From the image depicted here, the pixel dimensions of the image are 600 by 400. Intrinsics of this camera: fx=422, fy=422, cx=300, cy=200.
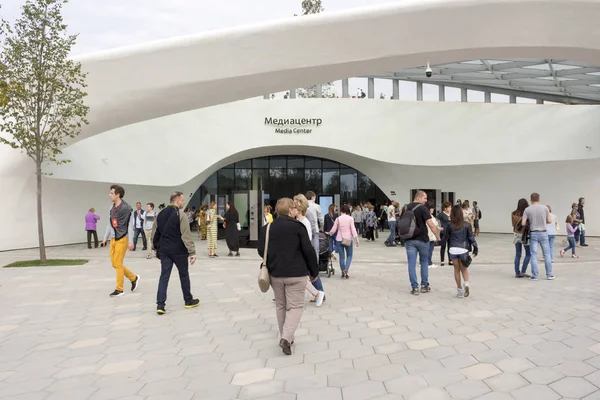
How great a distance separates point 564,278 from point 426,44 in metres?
5.84

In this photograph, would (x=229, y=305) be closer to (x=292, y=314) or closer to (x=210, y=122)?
(x=292, y=314)

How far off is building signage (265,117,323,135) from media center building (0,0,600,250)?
0.05 meters

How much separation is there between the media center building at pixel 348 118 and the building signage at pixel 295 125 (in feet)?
0.17

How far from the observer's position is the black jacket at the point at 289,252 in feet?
14.3

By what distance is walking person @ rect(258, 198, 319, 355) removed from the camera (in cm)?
436

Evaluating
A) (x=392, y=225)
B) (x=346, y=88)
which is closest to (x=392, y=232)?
(x=392, y=225)

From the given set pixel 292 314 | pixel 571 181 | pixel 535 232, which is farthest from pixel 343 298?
pixel 571 181

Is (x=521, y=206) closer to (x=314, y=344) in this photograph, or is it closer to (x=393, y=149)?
(x=314, y=344)

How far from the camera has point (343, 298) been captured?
271 inches

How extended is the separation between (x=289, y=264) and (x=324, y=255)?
14.5 ft

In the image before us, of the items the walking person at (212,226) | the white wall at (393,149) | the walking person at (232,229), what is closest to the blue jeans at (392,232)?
the white wall at (393,149)

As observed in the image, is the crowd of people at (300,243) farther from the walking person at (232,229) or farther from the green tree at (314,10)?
the green tree at (314,10)

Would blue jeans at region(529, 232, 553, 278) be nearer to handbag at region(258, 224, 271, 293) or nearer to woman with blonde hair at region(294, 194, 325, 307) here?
woman with blonde hair at region(294, 194, 325, 307)

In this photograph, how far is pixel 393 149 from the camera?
68.7ft
